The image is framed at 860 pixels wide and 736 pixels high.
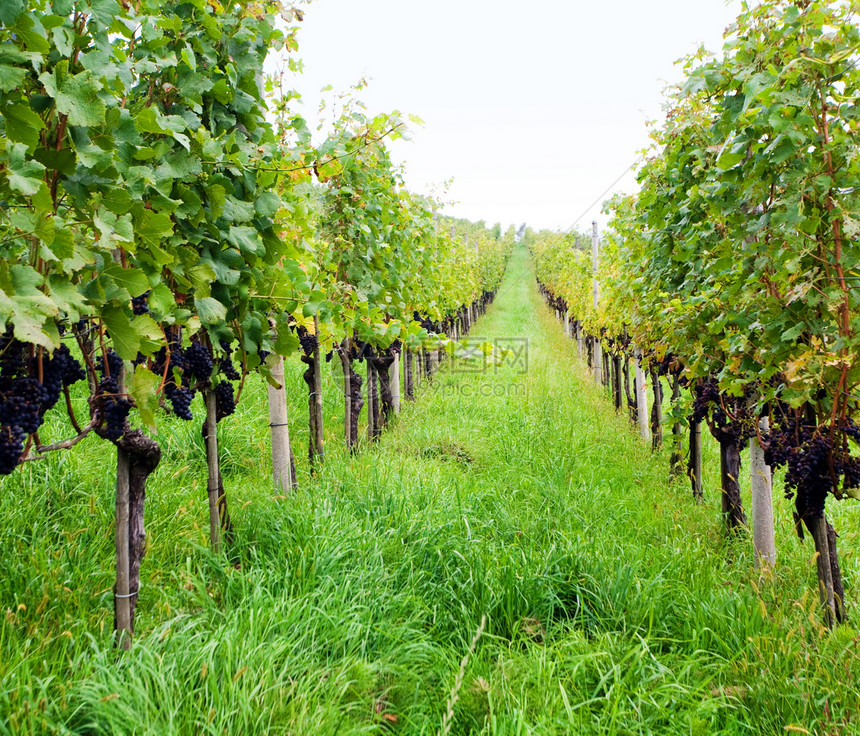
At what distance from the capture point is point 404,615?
116 inches

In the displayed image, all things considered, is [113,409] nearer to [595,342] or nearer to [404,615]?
[404,615]

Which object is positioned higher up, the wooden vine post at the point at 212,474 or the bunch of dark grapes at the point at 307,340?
the bunch of dark grapes at the point at 307,340

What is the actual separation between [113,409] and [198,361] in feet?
1.76

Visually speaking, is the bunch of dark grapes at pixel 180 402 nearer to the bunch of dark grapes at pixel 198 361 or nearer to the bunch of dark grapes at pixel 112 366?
the bunch of dark grapes at pixel 198 361

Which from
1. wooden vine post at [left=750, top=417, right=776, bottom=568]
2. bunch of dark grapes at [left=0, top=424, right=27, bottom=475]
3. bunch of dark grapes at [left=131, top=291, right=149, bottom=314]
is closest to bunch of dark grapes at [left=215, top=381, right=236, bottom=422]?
bunch of dark grapes at [left=131, top=291, right=149, bottom=314]

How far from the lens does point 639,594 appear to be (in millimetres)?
3043

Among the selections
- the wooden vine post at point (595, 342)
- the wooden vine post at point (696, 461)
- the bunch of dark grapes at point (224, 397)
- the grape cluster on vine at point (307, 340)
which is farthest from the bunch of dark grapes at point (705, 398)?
the wooden vine post at point (595, 342)

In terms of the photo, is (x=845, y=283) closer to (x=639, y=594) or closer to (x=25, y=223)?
(x=639, y=594)

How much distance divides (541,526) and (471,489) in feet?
2.83

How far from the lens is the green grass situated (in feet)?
6.93

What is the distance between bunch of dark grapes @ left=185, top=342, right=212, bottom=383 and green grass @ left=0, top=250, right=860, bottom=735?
101 centimetres

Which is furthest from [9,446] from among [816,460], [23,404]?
[816,460]

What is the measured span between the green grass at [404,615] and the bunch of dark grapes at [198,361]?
101 centimetres

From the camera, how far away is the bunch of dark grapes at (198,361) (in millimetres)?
2619
